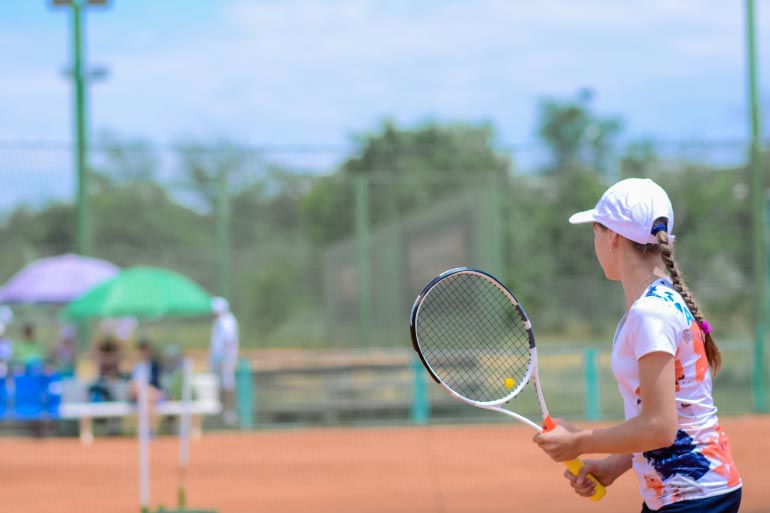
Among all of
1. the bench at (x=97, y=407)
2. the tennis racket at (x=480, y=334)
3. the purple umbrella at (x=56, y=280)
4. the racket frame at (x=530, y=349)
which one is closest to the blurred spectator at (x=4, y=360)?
the purple umbrella at (x=56, y=280)

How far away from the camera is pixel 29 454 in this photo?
11227 mm

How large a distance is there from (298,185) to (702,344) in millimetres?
10905

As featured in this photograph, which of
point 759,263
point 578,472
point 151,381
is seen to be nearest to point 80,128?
point 151,381

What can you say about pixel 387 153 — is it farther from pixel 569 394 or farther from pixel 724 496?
pixel 724 496

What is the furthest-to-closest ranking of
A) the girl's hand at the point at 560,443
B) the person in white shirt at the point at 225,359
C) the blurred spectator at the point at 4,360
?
the person in white shirt at the point at 225,359 < the blurred spectator at the point at 4,360 < the girl's hand at the point at 560,443

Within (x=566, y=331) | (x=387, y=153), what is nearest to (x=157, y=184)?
(x=387, y=153)

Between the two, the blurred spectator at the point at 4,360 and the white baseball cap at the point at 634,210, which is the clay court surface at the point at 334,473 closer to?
the blurred spectator at the point at 4,360

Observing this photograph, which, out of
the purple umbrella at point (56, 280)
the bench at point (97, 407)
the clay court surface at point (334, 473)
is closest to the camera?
the clay court surface at point (334, 473)

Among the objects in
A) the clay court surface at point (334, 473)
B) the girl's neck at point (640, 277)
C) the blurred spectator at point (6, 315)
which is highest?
the girl's neck at point (640, 277)

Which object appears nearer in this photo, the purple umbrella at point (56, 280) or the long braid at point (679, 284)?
the long braid at point (679, 284)

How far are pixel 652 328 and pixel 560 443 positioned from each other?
35 centimetres

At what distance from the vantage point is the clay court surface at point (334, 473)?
7.74 metres

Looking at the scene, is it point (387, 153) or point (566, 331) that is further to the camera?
point (387, 153)

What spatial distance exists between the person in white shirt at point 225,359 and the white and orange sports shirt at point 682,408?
10440 mm
